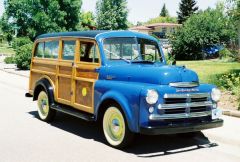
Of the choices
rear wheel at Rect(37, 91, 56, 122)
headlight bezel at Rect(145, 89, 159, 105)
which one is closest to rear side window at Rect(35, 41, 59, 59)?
rear wheel at Rect(37, 91, 56, 122)

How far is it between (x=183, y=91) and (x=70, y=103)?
2.70 m

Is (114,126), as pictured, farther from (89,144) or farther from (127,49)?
(127,49)

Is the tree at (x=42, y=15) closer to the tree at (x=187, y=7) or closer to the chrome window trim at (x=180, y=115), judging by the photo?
the tree at (x=187, y=7)

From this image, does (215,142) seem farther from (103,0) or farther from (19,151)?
(103,0)

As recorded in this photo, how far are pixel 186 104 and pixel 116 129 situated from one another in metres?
1.30

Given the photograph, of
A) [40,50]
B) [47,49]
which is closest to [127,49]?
[47,49]

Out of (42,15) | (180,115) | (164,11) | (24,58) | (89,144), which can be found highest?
(164,11)

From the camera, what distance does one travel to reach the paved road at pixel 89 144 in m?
6.70

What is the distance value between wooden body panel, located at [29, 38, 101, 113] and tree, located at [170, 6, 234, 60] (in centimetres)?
3436

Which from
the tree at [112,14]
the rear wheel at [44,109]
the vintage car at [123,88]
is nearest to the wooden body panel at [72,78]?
the vintage car at [123,88]

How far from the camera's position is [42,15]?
162 ft

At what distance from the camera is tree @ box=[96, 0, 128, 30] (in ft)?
284

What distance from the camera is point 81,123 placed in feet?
31.5

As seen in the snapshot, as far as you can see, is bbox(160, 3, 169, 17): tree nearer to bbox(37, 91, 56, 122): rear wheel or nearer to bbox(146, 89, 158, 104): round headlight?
bbox(37, 91, 56, 122): rear wheel
